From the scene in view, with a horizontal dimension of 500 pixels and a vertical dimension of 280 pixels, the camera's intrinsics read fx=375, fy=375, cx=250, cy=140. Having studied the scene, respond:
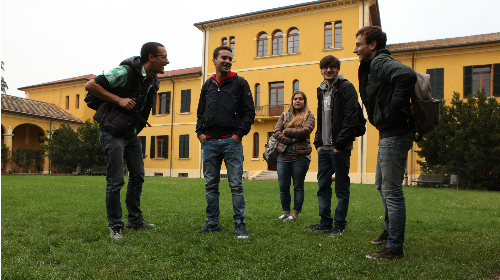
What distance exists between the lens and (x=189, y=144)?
1094 inches

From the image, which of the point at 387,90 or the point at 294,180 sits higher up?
the point at 387,90

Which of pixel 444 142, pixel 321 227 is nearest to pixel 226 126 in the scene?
pixel 321 227

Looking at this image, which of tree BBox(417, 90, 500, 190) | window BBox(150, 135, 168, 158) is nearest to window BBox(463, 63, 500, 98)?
tree BBox(417, 90, 500, 190)

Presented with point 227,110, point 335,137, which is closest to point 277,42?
point 335,137

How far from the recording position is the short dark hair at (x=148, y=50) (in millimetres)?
4219

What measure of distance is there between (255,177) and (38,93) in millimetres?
25778

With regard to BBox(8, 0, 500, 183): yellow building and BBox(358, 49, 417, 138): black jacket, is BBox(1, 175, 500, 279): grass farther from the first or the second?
BBox(8, 0, 500, 183): yellow building

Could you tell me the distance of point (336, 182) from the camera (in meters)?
4.58

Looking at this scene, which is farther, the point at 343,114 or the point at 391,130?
the point at 343,114

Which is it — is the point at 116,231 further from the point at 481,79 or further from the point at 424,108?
the point at 481,79

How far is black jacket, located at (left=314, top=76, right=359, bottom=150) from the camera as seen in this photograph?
4.34m

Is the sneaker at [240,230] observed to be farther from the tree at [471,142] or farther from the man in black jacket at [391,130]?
the tree at [471,142]

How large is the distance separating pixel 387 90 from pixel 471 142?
50.2ft

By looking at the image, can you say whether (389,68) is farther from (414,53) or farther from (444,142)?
(414,53)
